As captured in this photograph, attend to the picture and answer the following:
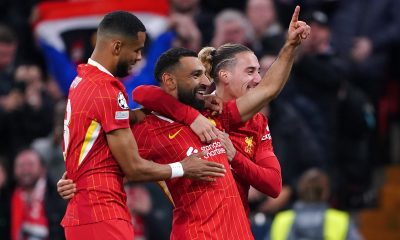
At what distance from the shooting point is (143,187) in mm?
11539

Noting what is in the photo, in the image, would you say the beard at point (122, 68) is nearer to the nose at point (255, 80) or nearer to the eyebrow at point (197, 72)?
the eyebrow at point (197, 72)

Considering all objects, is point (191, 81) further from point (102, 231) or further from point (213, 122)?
point (102, 231)

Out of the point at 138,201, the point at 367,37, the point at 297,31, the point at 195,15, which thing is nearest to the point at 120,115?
the point at 297,31

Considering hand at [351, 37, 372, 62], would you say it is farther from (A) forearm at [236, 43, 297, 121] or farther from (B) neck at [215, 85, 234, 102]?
(A) forearm at [236, 43, 297, 121]

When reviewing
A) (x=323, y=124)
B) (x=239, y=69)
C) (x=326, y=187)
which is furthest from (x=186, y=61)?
(x=323, y=124)

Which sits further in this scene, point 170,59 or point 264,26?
point 264,26

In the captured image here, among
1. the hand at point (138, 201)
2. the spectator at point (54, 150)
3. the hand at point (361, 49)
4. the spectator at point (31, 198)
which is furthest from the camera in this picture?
the hand at point (361, 49)

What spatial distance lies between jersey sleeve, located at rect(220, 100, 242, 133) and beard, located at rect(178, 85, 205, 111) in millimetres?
171

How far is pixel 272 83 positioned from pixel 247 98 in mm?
170

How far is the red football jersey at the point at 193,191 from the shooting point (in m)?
7.16

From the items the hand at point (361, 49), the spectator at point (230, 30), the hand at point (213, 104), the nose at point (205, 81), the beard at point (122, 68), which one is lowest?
the hand at point (213, 104)

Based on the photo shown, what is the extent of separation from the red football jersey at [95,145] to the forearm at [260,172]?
73 cm

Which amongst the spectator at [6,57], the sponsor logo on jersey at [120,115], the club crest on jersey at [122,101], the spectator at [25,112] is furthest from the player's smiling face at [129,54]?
the spectator at [6,57]

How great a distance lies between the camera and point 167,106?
7.20m
